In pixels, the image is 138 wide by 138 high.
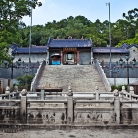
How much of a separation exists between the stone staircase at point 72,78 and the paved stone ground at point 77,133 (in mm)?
12326

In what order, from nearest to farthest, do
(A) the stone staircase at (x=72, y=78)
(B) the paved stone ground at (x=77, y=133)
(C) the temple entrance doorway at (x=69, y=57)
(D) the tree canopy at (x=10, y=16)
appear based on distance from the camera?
1. (B) the paved stone ground at (x=77, y=133)
2. (D) the tree canopy at (x=10, y=16)
3. (A) the stone staircase at (x=72, y=78)
4. (C) the temple entrance doorway at (x=69, y=57)

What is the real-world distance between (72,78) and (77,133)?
16376 mm

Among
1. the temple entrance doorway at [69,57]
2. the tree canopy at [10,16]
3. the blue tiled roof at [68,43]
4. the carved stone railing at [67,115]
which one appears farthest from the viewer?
the temple entrance doorway at [69,57]

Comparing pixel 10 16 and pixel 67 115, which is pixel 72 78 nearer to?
pixel 10 16

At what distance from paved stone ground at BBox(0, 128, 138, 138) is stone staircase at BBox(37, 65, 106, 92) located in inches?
485

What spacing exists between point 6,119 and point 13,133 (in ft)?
3.92

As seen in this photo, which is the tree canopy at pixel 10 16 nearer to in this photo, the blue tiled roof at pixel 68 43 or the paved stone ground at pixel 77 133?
the paved stone ground at pixel 77 133

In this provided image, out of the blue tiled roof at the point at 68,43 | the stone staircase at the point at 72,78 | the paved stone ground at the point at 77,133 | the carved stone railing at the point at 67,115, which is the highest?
the blue tiled roof at the point at 68,43

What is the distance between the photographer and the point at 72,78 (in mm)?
24938

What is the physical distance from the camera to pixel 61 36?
5803cm

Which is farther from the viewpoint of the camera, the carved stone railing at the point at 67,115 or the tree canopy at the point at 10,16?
the tree canopy at the point at 10,16

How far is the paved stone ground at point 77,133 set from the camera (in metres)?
8.19

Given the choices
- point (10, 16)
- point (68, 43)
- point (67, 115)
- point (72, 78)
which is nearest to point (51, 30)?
point (68, 43)

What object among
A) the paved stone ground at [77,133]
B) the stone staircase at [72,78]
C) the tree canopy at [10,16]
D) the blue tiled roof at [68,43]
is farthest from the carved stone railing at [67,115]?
the blue tiled roof at [68,43]
